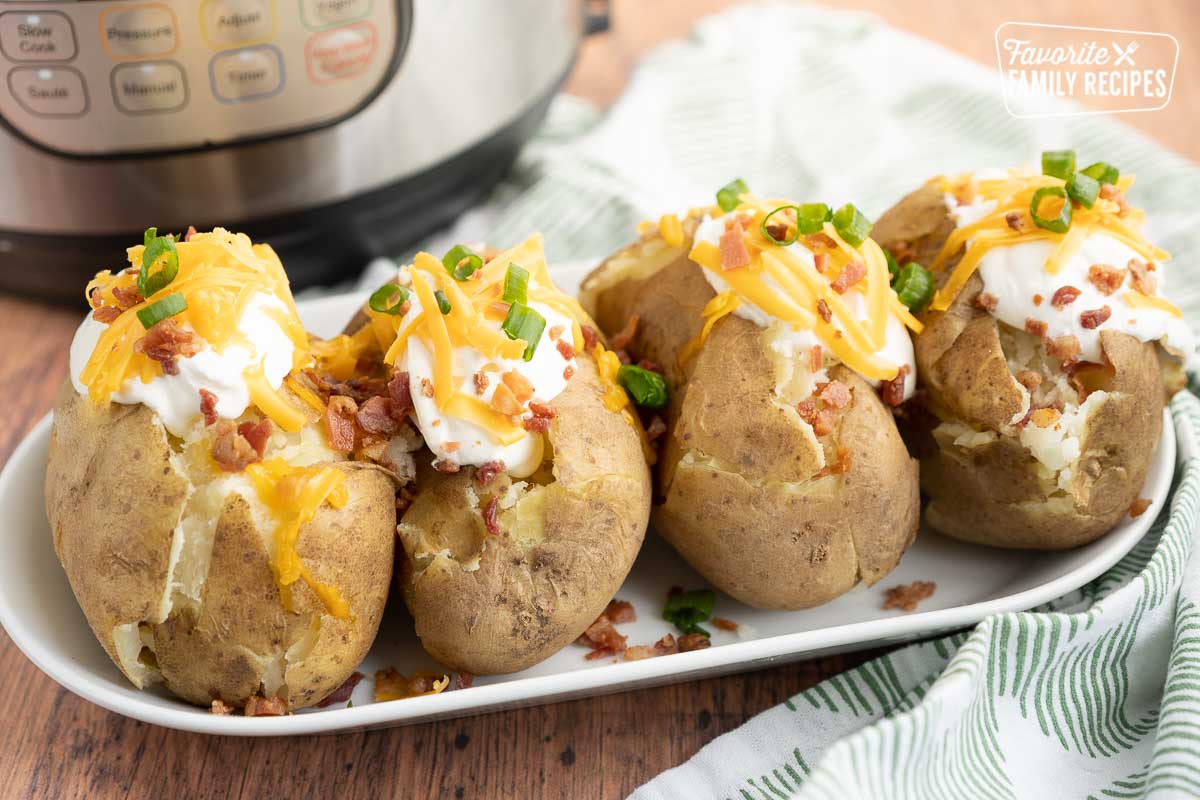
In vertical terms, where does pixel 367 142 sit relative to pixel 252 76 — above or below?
below

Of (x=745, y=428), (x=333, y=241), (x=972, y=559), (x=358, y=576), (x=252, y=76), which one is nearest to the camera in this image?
(x=358, y=576)

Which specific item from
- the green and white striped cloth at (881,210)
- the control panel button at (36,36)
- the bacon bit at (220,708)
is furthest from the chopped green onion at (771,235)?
the control panel button at (36,36)

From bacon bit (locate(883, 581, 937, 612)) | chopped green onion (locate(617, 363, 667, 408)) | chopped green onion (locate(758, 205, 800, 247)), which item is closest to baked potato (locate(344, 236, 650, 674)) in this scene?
chopped green onion (locate(617, 363, 667, 408))

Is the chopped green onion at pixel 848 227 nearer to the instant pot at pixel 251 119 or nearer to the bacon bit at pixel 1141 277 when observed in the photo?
the bacon bit at pixel 1141 277

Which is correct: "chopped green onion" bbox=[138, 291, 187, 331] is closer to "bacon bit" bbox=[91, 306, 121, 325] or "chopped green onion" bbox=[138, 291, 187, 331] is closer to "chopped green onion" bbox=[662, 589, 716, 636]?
"bacon bit" bbox=[91, 306, 121, 325]

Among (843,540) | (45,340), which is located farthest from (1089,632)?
(45,340)

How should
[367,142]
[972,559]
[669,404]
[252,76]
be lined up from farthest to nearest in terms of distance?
[367,142] < [252,76] < [972,559] < [669,404]

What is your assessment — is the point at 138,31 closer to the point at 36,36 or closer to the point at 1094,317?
the point at 36,36

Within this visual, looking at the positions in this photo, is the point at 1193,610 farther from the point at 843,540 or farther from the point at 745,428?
the point at 745,428
